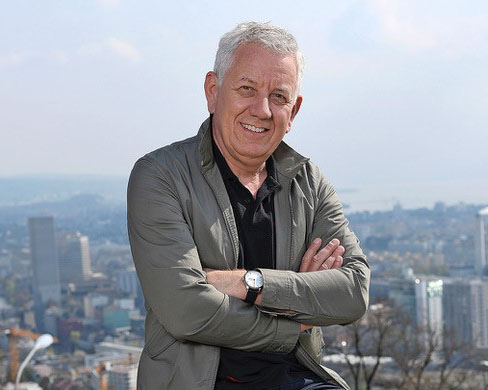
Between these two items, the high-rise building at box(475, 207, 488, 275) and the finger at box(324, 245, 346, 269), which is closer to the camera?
the finger at box(324, 245, 346, 269)

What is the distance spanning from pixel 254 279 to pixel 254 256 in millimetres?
105

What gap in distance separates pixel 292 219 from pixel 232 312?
29 cm

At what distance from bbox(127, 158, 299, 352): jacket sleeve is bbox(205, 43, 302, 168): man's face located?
6.7 inches

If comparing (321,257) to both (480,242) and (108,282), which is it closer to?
(480,242)

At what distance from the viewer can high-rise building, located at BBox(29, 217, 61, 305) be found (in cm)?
3266

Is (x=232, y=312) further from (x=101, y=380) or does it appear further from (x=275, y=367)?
(x=101, y=380)

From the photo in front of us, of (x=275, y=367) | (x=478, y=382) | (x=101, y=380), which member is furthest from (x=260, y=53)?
(x=101, y=380)

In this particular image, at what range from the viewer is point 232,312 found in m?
1.67

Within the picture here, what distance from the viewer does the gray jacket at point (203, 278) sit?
5.47 feet

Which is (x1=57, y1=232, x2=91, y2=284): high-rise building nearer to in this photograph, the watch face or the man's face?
the man's face

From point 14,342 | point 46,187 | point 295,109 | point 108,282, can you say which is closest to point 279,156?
point 295,109

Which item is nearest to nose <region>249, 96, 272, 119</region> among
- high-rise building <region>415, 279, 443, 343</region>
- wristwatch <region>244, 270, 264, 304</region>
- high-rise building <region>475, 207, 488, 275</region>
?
wristwatch <region>244, 270, 264, 304</region>

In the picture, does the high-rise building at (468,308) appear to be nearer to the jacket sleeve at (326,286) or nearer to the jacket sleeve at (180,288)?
the jacket sleeve at (326,286)

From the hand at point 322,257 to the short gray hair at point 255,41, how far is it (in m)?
0.37
